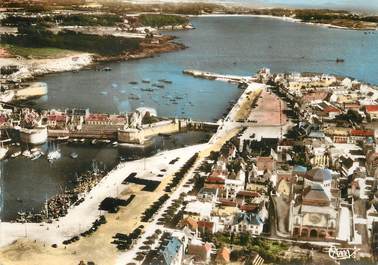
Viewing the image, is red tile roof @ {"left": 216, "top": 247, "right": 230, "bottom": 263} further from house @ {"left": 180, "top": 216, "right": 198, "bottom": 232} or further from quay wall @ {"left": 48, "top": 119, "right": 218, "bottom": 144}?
quay wall @ {"left": 48, "top": 119, "right": 218, "bottom": 144}

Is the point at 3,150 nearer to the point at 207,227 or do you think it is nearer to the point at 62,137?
the point at 62,137

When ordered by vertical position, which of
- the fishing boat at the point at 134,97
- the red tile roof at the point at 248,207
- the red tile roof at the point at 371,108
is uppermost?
the red tile roof at the point at 371,108

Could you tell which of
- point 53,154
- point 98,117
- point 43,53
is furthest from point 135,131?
point 43,53

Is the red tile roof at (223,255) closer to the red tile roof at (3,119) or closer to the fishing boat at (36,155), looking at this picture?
the fishing boat at (36,155)

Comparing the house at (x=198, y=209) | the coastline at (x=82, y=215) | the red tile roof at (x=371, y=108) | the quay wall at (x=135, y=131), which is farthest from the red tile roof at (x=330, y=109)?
the house at (x=198, y=209)

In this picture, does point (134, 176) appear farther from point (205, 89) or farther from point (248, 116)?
point (205, 89)

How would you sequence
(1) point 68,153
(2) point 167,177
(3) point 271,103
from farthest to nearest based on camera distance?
(3) point 271,103, (1) point 68,153, (2) point 167,177

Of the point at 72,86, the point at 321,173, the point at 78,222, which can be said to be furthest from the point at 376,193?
the point at 72,86
